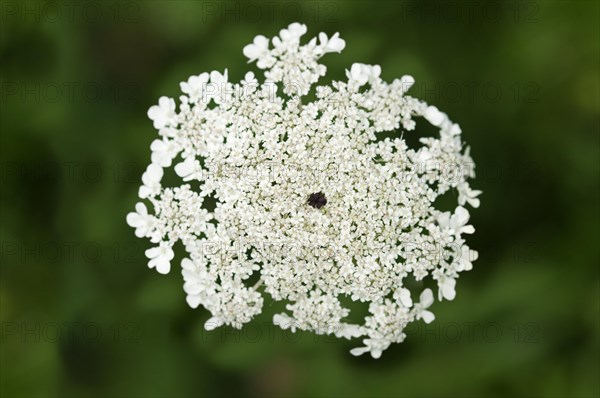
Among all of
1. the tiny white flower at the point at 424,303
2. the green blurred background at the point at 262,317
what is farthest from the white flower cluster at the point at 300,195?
the green blurred background at the point at 262,317

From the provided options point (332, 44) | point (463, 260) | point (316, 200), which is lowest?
point (463, 260)

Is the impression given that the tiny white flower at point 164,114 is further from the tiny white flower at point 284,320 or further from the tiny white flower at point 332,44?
the tiny white flower at point 284,320

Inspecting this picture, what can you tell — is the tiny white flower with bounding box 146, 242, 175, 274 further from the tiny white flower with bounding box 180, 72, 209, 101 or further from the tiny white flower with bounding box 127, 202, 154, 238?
the tiny white flower with bounding box 180, 72, 209, 101

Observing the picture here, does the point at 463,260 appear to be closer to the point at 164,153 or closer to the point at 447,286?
the point at 447,286

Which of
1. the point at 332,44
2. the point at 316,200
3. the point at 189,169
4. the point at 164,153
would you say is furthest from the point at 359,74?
the point at 164,153
